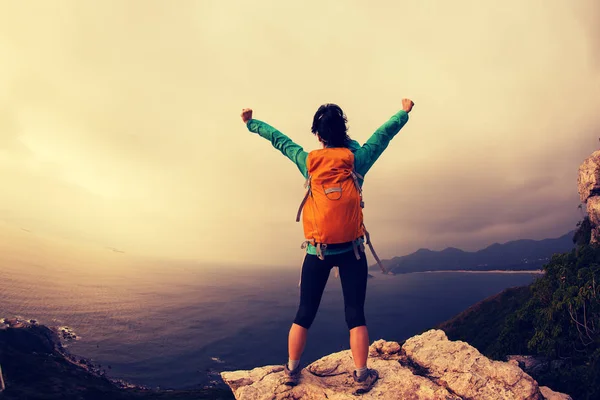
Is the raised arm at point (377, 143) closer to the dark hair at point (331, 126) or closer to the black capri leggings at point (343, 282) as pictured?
the dark hair at point (331, 126)

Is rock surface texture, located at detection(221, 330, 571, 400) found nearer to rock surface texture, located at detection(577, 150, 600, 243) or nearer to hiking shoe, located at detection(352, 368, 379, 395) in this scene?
hiking shoe, located at detection(352, 368, 379, 395)

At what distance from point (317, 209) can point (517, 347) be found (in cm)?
3025

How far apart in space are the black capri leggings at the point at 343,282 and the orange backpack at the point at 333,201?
0.24 metres

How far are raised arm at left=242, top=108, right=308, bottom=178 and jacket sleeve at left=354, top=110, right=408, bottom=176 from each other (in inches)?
36.5

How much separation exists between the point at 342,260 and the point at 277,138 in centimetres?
242

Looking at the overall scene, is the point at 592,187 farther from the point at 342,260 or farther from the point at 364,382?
the point at 342,260

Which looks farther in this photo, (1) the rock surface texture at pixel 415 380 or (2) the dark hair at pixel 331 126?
(1) the rock surface texture at pixel 415 380

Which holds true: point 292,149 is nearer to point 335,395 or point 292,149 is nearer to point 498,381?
point 335,395

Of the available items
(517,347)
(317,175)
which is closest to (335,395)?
(317,175)

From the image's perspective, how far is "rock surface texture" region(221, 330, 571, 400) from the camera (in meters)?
5.63

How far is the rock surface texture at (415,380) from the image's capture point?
563 centimetres

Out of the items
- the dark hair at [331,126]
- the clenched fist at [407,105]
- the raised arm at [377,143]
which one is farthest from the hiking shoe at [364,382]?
the clenched fist at [407,105]

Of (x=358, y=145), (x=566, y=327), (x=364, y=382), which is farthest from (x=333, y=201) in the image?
(x=566, y=327)

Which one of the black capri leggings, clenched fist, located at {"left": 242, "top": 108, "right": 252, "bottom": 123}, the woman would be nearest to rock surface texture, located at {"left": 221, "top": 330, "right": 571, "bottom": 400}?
the woman
